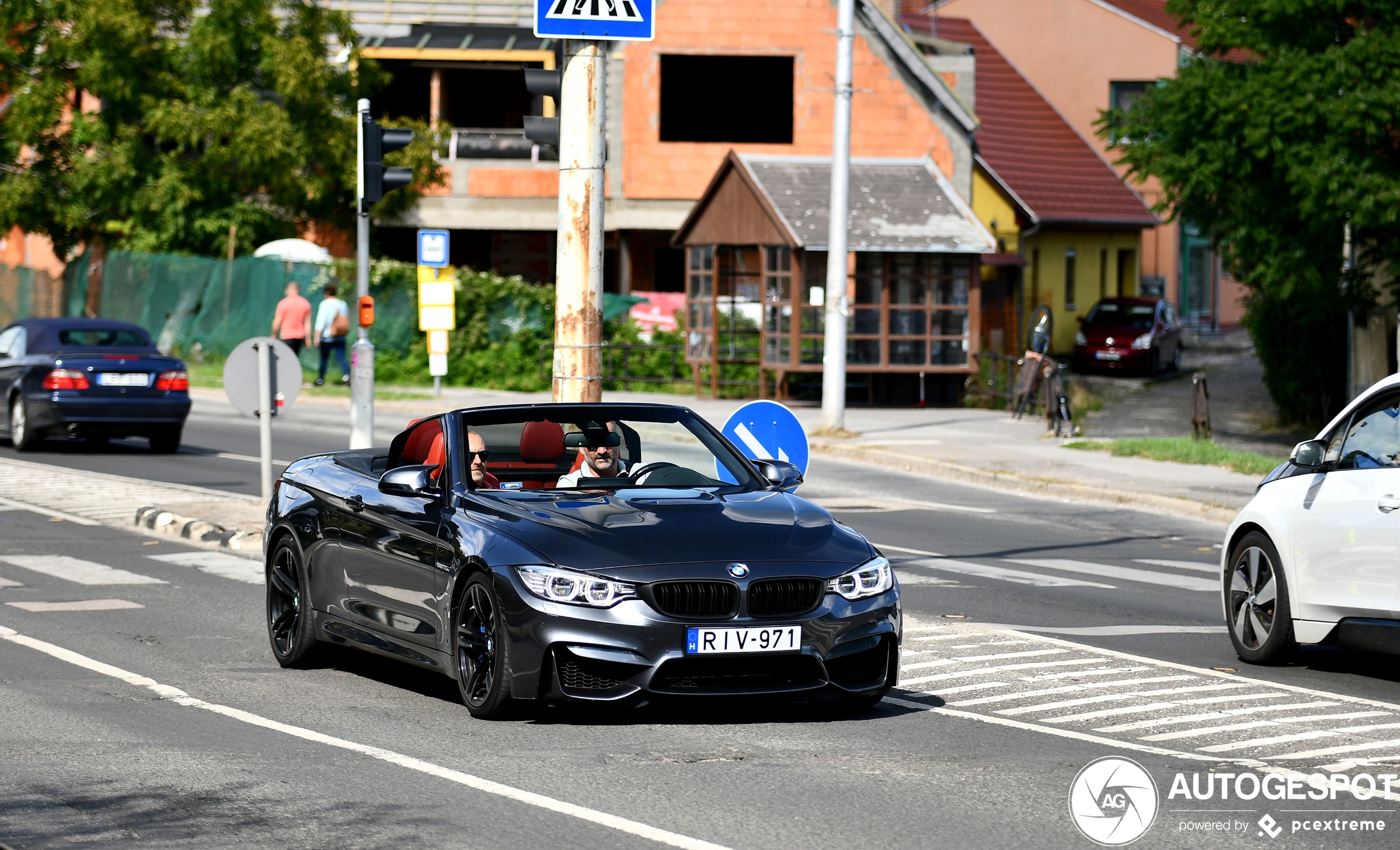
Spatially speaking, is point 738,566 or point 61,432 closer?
point 738,566

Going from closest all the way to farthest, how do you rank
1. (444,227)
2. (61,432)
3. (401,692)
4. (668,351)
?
1. (401,692)
2. (61,432)
3. (668,351)
4. (444,227)

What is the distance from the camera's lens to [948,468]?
902 inches

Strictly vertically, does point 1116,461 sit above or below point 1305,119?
below

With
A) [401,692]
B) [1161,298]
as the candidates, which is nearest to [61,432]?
[401,692]

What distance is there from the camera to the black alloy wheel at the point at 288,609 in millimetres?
9711

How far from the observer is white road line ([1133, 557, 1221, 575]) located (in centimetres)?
1484

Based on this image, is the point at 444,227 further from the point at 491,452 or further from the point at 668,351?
the point at 491,452

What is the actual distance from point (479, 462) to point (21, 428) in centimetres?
1559

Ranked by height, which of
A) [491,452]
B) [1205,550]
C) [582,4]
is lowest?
[1205,550]

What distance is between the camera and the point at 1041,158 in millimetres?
46812

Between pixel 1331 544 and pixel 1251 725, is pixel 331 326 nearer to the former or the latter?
pixel 1331 544

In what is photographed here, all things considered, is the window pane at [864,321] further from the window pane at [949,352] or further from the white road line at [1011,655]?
the white road line at [1011,655]

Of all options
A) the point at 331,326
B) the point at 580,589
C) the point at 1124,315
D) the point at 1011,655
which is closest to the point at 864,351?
the point at 331,326

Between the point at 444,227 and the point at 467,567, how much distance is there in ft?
113
